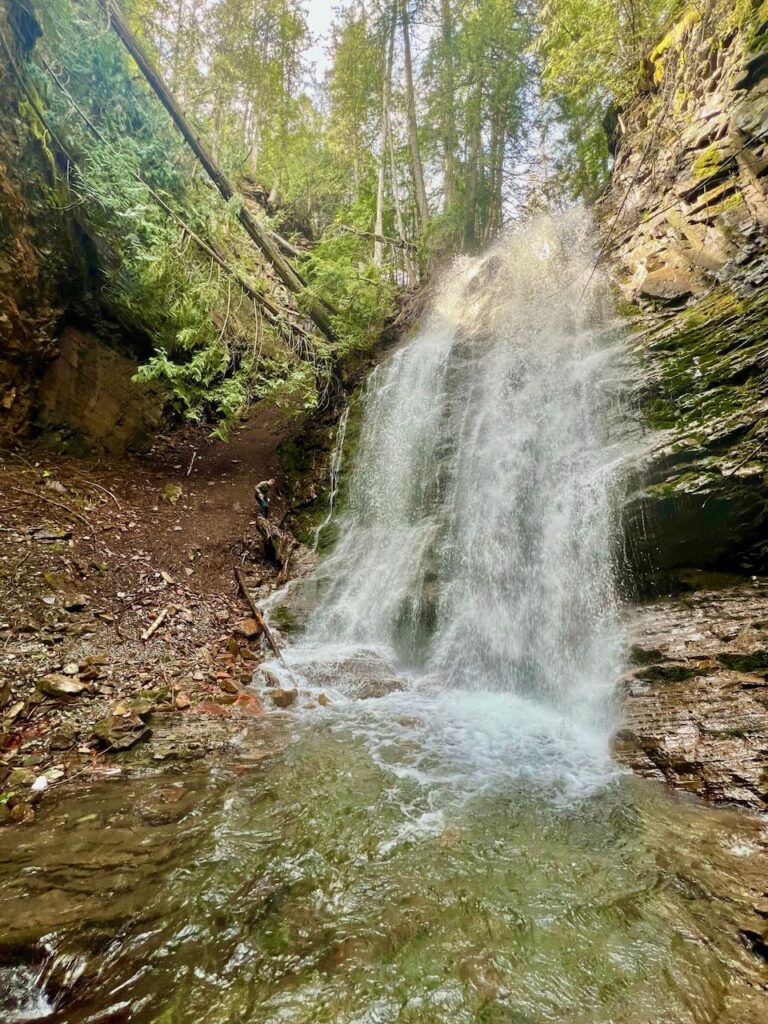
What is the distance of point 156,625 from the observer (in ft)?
18.2

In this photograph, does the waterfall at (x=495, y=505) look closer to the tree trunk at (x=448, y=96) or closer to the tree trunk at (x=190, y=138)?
the tree trunk at (x=190, y=138)

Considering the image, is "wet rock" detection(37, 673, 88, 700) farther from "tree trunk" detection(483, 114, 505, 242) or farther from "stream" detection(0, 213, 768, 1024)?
"tree trunk" detection(483, 114, 505, 242)

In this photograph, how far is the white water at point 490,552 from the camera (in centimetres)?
478

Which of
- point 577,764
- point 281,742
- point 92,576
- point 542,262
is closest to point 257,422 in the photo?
point 92,576

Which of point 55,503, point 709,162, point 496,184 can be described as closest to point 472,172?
point 496,184

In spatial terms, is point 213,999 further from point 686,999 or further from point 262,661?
point 262,661

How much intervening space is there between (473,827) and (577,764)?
1496 millimetres

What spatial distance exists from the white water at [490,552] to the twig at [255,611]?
369 mm

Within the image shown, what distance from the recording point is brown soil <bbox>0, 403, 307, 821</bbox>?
146 inches

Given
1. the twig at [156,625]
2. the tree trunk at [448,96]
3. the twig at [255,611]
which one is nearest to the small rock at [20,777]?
the twig at [156,625]

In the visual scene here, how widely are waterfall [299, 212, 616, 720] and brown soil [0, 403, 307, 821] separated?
1782 mm

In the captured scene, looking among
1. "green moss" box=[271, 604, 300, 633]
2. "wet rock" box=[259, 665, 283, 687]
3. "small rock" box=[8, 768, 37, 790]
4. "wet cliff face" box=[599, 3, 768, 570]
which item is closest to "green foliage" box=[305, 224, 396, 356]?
"wet cliff face" box=[599, 3, 768, 570]

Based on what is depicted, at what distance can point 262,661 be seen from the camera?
5980 millimetres

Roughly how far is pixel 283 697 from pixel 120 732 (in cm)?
171
